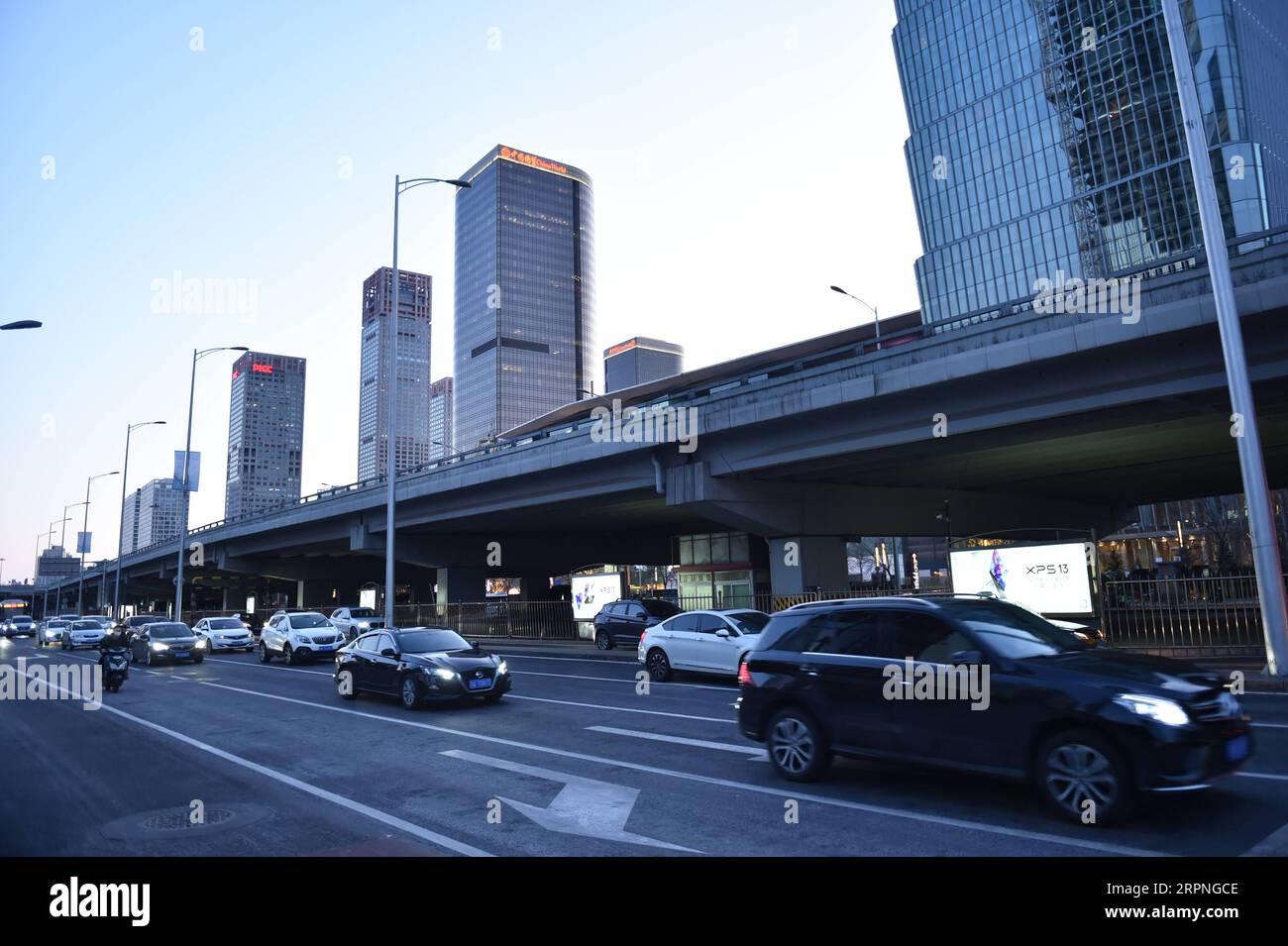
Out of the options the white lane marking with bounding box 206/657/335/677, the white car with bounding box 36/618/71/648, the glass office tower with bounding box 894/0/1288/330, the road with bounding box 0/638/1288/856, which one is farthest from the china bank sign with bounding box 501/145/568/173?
the road with bounding box 0/638/1288/856

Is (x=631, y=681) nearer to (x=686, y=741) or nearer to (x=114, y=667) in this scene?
(x=686, y=741)

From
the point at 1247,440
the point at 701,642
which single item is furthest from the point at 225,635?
the point at 1247,440

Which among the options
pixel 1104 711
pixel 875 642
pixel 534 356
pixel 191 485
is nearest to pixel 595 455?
pixel 875 642

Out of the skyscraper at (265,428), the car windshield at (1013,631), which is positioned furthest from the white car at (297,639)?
the skyscraper at (265,428)

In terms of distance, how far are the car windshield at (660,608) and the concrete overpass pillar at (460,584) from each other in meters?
22.3

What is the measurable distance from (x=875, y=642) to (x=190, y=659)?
28.3 metres

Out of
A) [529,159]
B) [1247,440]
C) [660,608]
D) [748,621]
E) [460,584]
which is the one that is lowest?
[748,621]

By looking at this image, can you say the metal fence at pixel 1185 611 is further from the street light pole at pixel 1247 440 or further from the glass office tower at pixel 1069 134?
the glass office tower at pixel 1069 134

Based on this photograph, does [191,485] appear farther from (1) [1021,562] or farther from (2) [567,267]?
(2) [567,267]

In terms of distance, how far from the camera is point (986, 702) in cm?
654

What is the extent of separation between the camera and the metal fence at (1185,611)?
17.3 meters

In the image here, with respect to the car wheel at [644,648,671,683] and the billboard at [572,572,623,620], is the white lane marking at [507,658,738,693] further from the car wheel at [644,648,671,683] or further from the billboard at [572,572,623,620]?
the billboard at [572,572,623,620]

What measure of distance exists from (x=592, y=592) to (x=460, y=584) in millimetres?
16032
